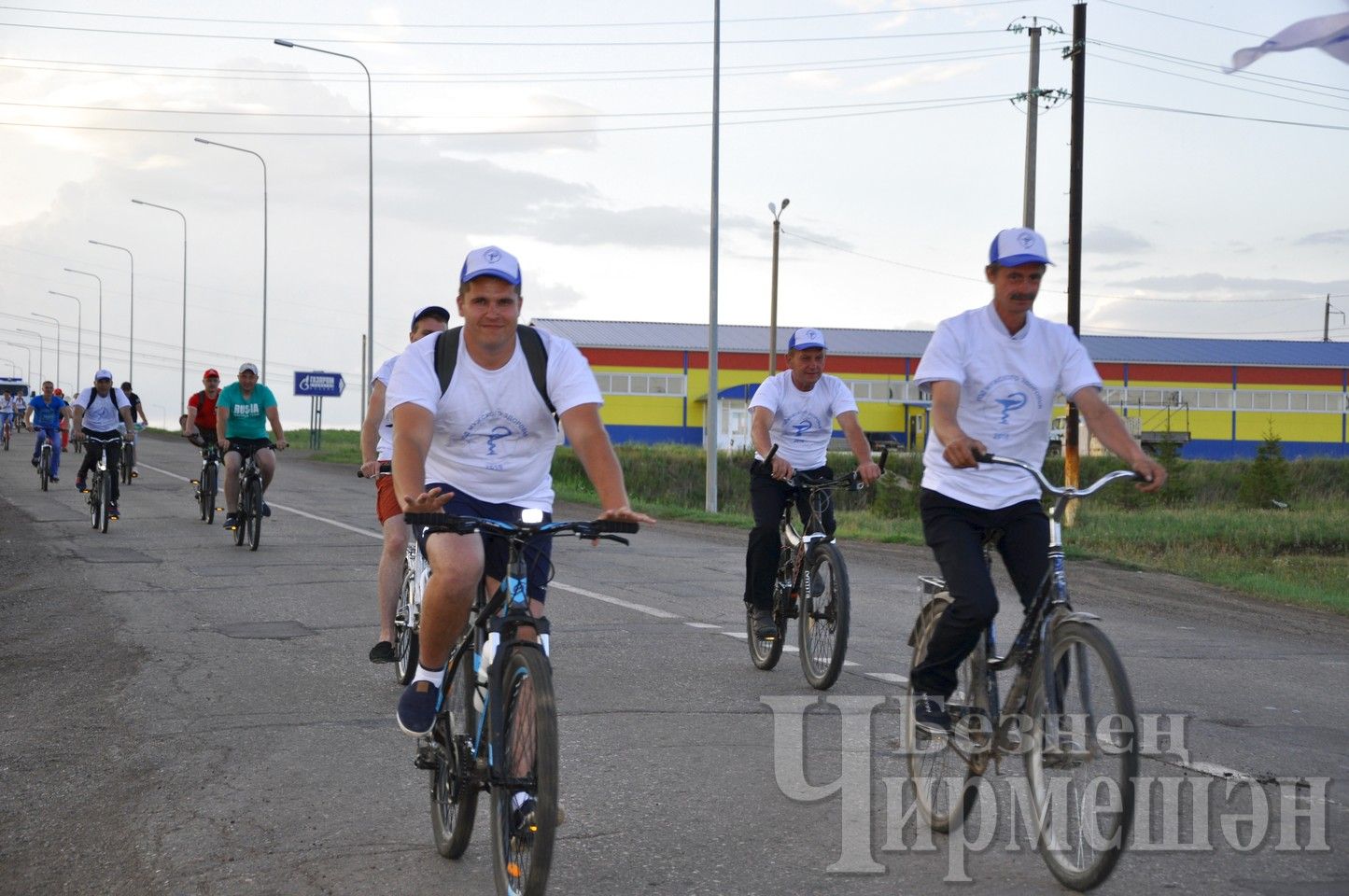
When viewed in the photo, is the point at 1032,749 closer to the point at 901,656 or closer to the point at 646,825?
the point at 646,825

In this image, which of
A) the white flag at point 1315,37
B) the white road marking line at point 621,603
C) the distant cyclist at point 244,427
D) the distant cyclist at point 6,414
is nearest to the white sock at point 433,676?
the white flag at point 1315,37

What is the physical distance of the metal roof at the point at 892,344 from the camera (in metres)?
74.4

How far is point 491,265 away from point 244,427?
12091mm

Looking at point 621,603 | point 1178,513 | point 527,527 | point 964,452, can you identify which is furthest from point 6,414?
point 964,452

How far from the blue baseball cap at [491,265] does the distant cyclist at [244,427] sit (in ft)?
38.0

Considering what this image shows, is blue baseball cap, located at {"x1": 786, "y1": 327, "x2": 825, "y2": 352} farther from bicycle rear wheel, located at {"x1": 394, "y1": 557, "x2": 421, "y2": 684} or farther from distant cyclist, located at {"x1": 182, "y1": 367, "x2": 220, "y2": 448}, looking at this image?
distant cyclist, located at {"x1": 182, "y1": 367, "x2": 220, "y2": 448}

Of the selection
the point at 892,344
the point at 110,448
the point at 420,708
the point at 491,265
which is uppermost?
the point at 892,344

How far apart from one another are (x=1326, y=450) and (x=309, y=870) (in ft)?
257

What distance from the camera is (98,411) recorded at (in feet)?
60.2

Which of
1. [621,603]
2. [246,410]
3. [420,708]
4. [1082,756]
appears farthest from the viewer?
[246,410]

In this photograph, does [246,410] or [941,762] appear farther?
[246,410]

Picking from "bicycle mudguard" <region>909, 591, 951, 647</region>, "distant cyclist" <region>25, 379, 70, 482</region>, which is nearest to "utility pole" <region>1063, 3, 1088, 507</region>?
"distant cyclist" <region>25, 379, 70, 482</region>

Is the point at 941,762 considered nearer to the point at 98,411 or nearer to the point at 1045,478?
the point at 1045,478

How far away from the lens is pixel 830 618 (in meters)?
7.98
